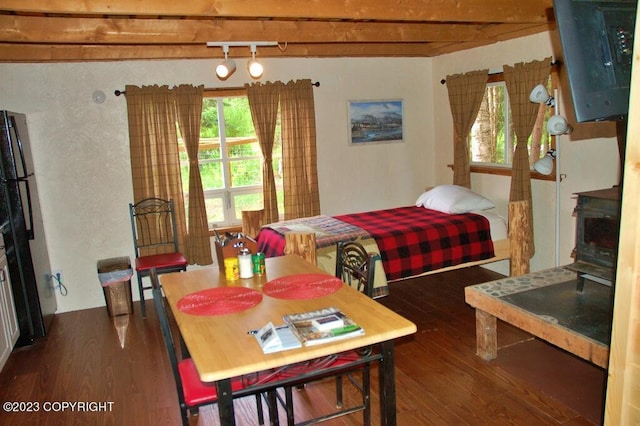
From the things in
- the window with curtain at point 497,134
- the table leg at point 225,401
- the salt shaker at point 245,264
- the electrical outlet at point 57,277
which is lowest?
the electrical outlet at point 57,277

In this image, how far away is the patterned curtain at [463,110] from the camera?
16.3ft

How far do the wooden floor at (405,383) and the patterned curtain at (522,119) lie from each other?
1136 millimetres

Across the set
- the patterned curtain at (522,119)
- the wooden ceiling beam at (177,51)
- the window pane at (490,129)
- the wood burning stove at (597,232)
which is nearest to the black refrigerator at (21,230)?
the wooden ceiling beam at (177,51)

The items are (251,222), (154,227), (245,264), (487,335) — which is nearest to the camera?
(245,264)

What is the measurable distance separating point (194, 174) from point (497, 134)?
2858mm

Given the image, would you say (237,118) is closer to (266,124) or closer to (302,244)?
(266,124)

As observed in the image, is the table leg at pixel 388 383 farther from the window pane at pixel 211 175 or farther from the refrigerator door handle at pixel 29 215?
the window pane at pixel 211 175

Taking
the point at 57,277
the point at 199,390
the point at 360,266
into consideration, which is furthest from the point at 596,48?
the point at 57,277

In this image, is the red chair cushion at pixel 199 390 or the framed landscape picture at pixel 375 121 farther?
the framed landscape picture at pixel 375 121

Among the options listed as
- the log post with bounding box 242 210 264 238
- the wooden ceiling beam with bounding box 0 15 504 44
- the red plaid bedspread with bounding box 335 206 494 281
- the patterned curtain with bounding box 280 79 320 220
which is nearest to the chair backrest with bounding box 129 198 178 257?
the log post with bounding box 242 210 264 238

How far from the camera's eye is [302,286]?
240 centimetres

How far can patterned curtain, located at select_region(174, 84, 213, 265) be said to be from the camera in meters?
4.70

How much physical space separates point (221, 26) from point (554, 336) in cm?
293

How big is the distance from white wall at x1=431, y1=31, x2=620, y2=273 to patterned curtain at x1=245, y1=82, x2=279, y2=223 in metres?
1.84
